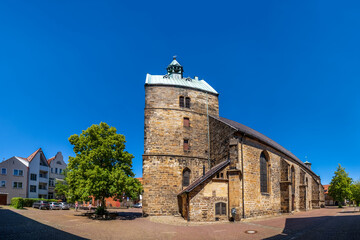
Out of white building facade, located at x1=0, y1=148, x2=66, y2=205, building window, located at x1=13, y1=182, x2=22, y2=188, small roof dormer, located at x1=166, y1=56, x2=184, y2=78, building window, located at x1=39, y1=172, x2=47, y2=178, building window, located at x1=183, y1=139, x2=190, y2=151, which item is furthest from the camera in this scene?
building window, located at x1=39, y1=172, x2=47, y2=178

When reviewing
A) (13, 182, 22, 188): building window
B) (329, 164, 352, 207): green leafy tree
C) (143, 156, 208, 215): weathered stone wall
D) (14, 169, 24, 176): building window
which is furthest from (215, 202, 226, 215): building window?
(14, 169, 24, 176): building window

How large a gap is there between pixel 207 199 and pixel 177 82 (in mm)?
15451

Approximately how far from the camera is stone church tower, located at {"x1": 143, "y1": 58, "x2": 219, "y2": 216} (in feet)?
94.1

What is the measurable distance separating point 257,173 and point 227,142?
182 inches

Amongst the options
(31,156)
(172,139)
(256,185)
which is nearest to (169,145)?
(172,139)

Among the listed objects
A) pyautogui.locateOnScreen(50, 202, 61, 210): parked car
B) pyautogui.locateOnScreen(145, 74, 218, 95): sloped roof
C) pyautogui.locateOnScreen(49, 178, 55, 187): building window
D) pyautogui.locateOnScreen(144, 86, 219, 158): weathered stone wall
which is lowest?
pyautogui.locateOnScreen(50, 202, 61, 210): parked car

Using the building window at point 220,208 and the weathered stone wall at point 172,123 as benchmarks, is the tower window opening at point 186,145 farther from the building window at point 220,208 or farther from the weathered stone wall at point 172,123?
the building window at point 220,208

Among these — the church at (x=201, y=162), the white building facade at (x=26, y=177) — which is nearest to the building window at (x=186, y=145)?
the church at (x=201, y=162)

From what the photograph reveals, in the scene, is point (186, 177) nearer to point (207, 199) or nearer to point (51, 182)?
point (207, 199)

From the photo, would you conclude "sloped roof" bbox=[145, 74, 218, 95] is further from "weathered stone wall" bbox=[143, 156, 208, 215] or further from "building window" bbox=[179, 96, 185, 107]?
"weathered stone wall" bbox=[143, 156, 208, 215]

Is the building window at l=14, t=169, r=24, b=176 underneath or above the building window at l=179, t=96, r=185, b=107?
underneath

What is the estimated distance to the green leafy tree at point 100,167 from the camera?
80.6ft

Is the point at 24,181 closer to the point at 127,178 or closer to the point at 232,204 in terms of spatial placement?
the point at 127,178

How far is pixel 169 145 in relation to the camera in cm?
3023
